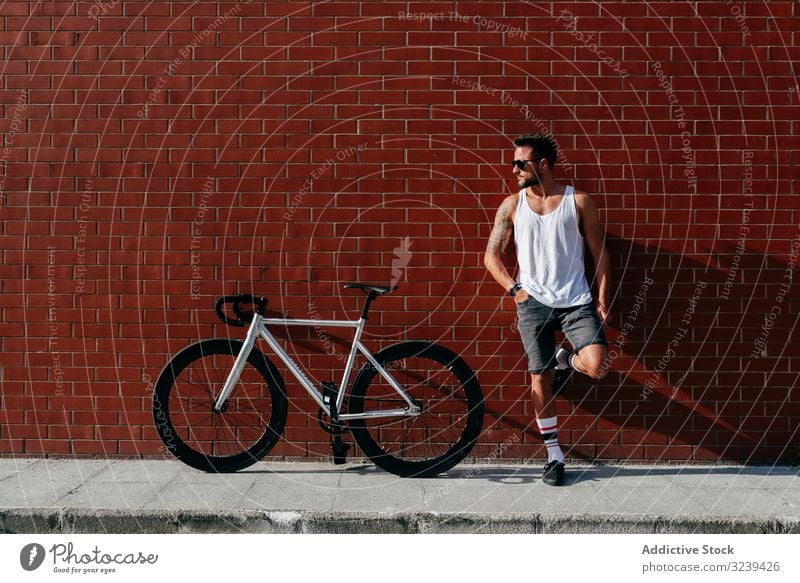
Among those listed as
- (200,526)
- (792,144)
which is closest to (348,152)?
(200,526)

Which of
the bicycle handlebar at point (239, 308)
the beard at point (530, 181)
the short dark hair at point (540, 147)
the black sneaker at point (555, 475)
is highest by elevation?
the short dark hair at point (540, 147)

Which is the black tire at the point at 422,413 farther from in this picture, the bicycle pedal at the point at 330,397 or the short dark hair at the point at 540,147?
the short dark hair at the point at 540,147

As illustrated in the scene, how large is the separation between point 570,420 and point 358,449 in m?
1.52

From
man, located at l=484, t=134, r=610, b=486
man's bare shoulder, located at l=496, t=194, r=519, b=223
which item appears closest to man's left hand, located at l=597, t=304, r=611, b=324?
man, located at l=484, t=134, r=610, b=486

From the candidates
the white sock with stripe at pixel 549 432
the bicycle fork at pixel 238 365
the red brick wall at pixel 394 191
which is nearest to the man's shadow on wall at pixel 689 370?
the red brick wall at pixel 394 191

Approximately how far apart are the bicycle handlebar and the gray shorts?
1.75 metres

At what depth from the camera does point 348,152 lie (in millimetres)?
5711

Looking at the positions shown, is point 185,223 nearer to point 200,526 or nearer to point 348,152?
point 348,152

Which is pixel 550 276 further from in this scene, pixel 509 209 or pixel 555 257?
pixel 509 209

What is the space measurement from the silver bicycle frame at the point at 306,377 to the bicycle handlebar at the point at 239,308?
6 cm

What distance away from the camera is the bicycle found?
5.43 metres

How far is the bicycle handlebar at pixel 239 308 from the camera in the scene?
5457 mm

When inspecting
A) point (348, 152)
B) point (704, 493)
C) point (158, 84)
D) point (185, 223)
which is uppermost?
point (158, 84)

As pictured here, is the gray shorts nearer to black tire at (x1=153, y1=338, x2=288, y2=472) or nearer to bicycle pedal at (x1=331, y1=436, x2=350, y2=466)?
bicycle pedal at (x1=331, y1=436, x2=350, y2=466)
